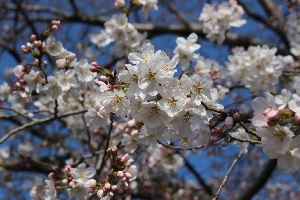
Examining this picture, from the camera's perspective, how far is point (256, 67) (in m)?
3.40

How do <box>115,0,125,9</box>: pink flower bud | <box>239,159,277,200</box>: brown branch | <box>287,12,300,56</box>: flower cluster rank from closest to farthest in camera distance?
<box>115,0,125,9</box>: pink flower bud → <box>239,159,277,200</box>: brown branch → <box>287,12,300,56</box>: flower cluster

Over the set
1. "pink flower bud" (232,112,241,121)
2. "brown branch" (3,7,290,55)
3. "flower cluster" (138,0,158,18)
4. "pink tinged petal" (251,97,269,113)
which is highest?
"pink tinged petal" (251,97,269,113)

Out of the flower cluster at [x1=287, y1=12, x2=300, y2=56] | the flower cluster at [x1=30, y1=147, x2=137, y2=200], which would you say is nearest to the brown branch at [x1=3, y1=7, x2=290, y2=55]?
the flower cluster at [x1=287, y1=12, x2=300, y2=56]

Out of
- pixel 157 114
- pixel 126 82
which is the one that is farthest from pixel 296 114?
pixel 126 82

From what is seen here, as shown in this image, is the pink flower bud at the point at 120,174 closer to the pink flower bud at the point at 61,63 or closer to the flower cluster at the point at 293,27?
the pink flower bud at the point at 61,63

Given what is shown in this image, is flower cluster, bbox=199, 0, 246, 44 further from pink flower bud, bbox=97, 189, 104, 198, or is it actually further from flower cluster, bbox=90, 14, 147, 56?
pink flower bud, bbox=97, 189, 104, 198

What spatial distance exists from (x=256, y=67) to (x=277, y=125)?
6.90ft

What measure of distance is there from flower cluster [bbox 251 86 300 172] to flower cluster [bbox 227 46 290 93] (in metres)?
1.85

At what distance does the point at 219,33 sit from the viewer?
359 cm

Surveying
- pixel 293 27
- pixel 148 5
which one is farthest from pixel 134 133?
pixel 293 27

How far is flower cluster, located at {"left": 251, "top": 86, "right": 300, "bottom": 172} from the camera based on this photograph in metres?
1.39

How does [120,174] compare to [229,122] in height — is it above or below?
below

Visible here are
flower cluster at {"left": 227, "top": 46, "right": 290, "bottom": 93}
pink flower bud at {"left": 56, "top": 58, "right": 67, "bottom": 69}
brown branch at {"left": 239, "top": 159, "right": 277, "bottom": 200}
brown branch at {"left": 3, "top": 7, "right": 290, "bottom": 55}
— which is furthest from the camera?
brown branch at {"left": 3, "top": 7, "right": 290, "bottom": 55}

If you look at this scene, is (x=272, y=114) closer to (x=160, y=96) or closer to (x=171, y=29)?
(x=160, y=96)
